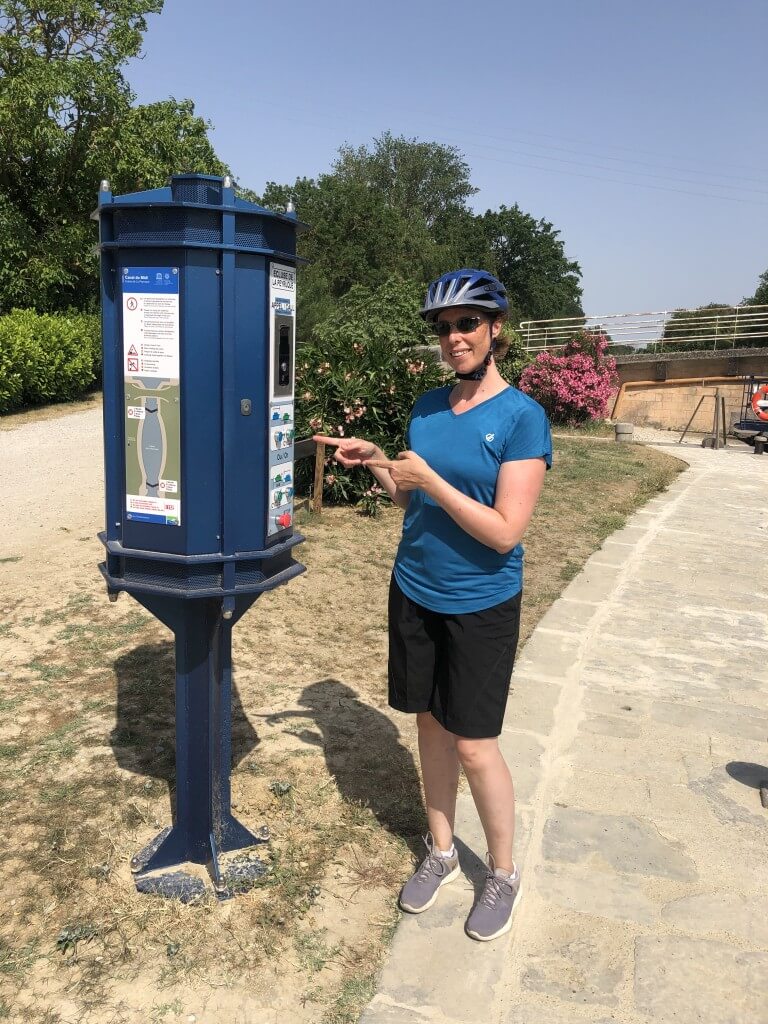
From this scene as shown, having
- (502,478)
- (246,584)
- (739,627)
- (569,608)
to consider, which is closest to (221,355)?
(246,584)

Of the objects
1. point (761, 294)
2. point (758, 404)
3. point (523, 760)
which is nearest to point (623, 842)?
point (523, 760)

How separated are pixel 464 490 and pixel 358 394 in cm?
591

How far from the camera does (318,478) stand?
783cm

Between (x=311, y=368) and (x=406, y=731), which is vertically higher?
(x=311, y=368)

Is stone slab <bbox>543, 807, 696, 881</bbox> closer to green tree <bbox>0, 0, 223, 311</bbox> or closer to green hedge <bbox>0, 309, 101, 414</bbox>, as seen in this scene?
green hedge <bbox>0, 309, 101, 414</bbox>

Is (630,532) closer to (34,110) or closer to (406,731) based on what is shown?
(406,731)

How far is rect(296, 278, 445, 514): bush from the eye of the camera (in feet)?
26.5

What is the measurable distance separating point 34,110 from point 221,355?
15797mm

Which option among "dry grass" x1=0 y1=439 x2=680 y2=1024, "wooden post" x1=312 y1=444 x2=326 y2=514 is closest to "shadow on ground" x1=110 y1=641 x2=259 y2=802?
"dry grass" x1=0 y1=439 x2=680 y2=1024

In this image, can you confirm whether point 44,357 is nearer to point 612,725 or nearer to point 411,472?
A: point 612,725

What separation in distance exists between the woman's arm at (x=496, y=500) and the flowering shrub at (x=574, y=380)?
57.3ft

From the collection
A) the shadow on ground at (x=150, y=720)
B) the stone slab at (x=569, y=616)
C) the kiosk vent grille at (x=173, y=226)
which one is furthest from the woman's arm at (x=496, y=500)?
the stone slab at (x=569, y=616)

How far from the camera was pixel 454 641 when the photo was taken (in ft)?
7.72

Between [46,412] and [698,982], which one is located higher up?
[46,412]
